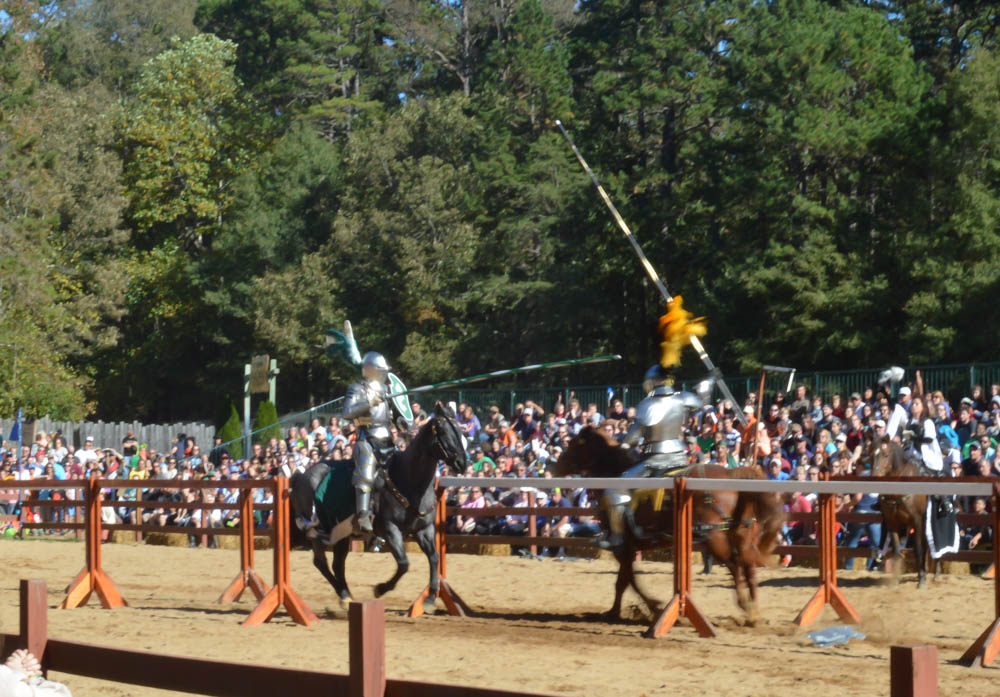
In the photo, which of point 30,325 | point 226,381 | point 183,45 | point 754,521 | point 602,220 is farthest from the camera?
point 183,45

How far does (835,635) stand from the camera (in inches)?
406

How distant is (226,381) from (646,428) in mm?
41376

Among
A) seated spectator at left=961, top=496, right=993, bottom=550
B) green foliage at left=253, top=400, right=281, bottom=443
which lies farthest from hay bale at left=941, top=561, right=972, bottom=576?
green foliage at left=253, top=400, right=281, bottom=443

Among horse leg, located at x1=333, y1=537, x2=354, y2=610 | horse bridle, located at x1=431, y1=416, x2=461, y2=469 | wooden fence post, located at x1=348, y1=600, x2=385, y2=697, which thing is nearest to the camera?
wooden fence post, located at x1=348, y1=600, x2=385, y2=697

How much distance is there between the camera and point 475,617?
40.2 ft

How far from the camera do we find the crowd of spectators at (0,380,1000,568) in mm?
16219

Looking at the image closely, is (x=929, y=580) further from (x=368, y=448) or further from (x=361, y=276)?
(x=361, y=276)

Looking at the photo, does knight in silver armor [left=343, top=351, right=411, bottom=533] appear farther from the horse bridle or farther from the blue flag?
the blue flag

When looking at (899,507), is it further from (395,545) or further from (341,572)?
(341,572)

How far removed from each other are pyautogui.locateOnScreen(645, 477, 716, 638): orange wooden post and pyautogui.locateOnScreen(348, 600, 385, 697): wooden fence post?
643 cm

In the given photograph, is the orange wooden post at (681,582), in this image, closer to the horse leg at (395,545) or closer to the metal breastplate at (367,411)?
the horse leg at (395,545)

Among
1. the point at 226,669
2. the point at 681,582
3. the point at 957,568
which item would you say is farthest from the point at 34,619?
the point at 957,568

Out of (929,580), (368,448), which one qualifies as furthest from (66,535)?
(929,580)

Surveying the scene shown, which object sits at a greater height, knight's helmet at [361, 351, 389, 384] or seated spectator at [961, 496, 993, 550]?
knight's helmet at [361, 351, 389, 384]
